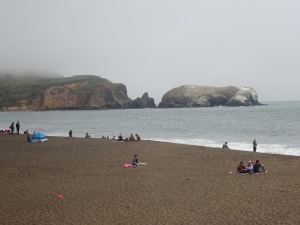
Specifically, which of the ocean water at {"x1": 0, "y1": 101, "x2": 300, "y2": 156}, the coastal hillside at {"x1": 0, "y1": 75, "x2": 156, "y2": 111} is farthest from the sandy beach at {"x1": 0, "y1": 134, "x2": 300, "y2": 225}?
the coastal hillside at {"x1": 0, "y1": 75, "x2": 156, "y2": 111}

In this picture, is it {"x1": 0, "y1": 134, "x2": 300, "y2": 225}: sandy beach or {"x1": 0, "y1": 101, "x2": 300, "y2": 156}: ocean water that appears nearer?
{"x1": 0, "y1": 134, "x2": 300, "y2": 225}: sandy beach

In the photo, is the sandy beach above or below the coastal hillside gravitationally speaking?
below

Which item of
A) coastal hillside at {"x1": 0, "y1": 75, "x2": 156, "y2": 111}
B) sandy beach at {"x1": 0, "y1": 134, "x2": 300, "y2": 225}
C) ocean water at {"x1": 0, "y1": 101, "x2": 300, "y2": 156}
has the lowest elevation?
sandy beach at {"x1": 0, "y1": 134, "x2": 300, "y2": 225}

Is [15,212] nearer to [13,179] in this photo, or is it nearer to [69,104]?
[13,179]

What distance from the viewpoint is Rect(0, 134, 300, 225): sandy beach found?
12.9 m

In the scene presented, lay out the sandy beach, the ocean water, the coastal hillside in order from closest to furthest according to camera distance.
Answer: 1. the sandy beach
2. the ocean water
3. the coastal hillside

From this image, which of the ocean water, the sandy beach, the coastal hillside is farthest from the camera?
the coastal hillside

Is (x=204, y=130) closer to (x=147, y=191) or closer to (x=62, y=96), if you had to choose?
(x=147, y=191)

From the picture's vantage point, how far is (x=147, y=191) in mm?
16812

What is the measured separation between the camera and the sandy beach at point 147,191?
1289 centimetres

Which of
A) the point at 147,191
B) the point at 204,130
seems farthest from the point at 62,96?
the point at 147,191

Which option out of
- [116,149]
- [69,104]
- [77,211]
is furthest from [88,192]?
[69,104]

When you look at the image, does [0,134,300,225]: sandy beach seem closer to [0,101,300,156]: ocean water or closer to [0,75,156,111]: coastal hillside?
[0,101,300,156]: ocean water

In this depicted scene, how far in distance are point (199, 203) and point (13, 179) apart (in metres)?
10.8
